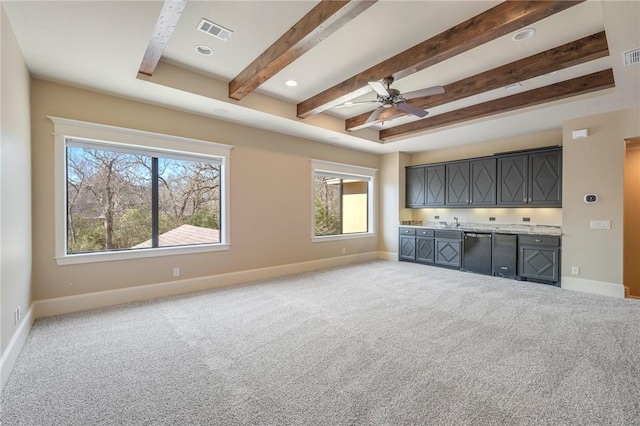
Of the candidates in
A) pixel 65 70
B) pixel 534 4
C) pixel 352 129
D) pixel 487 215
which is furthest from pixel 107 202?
pixel 487 215

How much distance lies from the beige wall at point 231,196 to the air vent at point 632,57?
461cm

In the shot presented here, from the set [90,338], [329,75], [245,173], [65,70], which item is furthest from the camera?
[245,173]

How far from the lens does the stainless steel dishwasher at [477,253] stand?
227 inches

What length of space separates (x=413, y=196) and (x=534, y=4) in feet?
17.3

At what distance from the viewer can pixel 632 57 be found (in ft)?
9.52

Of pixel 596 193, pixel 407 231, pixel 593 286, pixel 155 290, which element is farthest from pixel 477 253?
pixel 155 290

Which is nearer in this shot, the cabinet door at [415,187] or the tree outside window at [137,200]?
the tree outside window at [137,200]

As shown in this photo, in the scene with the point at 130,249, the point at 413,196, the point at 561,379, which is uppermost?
the point at 413,196

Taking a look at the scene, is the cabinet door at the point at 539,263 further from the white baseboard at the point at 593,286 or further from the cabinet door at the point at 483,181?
the cabinet door at the point at 483,181

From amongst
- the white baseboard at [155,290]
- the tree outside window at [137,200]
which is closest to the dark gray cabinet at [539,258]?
the white baseboard at [155,290]

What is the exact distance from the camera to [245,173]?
514 centimetres

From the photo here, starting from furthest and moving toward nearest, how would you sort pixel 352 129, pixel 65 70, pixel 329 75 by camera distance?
pixel 352 129 < pixel 329 75 < pixel 65 70

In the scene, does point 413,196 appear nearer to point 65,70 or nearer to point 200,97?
point 200,97

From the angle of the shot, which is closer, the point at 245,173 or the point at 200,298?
the point at 200,298
